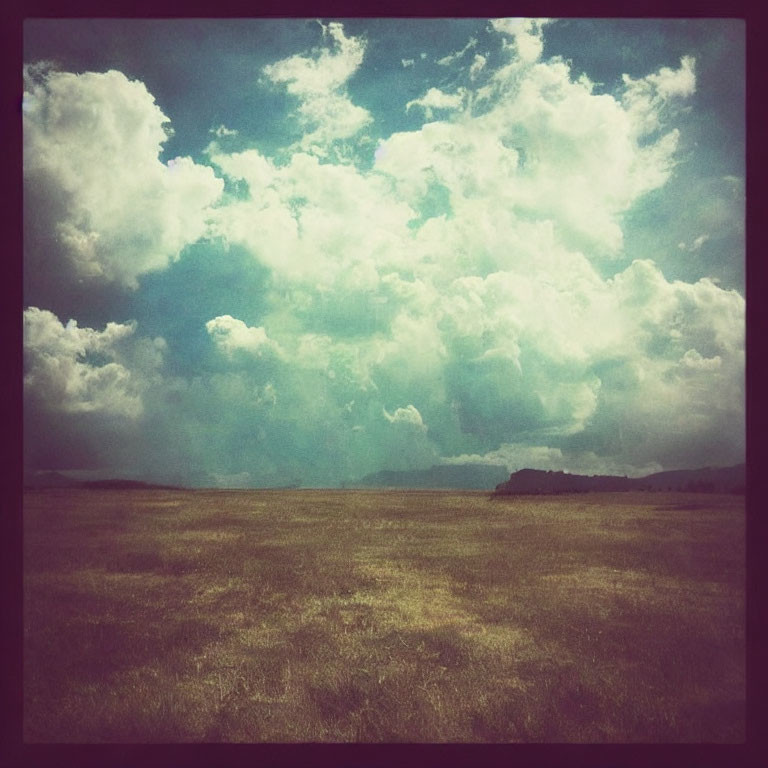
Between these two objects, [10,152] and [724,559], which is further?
[724,559]

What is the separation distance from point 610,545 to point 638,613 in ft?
4.13

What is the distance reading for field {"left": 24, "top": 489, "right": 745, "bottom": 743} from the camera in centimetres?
478

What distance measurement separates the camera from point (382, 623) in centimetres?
585

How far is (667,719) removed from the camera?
4758 mm

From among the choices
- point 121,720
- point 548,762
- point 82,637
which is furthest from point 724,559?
point 82,637

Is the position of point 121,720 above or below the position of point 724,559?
below

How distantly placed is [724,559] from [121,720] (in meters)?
7.83

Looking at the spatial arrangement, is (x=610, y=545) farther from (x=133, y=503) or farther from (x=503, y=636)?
(x=133, y=503)

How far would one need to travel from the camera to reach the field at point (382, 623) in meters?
4.78

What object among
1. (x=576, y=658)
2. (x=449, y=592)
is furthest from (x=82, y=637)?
(x=576, y=658)

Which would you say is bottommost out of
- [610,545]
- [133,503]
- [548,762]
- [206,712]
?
[548,762]

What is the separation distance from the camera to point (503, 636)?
5617mm

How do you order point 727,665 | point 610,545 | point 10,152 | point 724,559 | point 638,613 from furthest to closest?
point 610,545 → point 724,559 → point 638,613 → point 727,665 → point 10,152

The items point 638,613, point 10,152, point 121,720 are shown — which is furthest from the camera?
point 638,613
